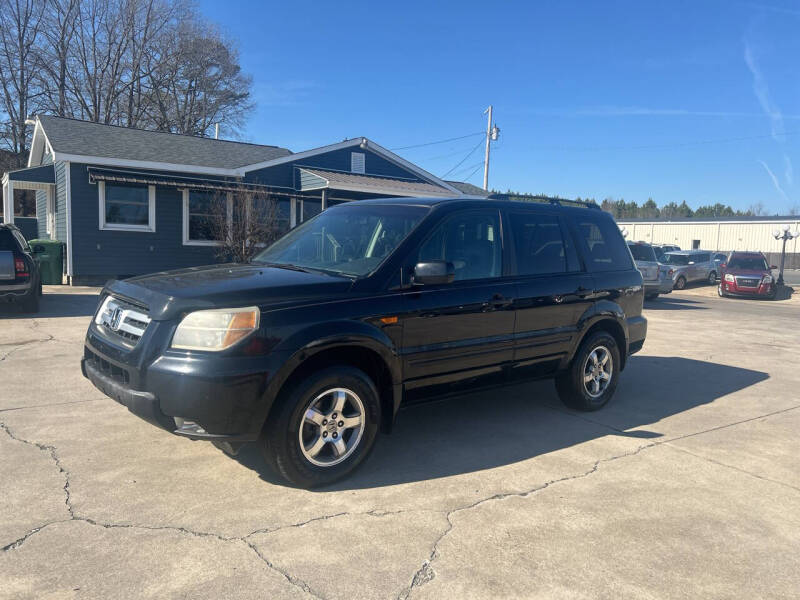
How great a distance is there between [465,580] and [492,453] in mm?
1778

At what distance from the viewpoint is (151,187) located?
1745 cm

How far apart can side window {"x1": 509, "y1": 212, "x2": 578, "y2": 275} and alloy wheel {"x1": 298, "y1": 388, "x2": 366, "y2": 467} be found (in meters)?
1.95

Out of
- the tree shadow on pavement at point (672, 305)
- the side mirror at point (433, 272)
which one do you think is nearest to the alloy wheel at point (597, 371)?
the side mirror at point (433, 272)

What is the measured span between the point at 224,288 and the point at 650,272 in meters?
16.1

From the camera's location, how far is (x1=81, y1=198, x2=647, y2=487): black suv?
3.47m

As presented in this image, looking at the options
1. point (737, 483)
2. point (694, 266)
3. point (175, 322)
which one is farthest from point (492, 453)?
point (694, 266)

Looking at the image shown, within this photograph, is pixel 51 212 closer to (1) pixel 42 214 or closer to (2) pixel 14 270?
(1) pixel 42 214

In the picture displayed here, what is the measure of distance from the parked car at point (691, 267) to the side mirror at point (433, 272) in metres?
22.8

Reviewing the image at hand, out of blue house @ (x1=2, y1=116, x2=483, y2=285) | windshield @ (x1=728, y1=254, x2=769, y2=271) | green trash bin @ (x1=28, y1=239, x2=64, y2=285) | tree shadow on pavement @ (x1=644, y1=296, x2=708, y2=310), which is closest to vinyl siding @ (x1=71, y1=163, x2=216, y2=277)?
blue house @ (x1=2, y1=116, x2=483, y2=285)

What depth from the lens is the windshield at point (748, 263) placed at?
23359mm

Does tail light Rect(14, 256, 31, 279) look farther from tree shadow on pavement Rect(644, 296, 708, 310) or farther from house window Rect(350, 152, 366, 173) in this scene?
tree shadow on pavement Rect(644, 296, 708, 310)

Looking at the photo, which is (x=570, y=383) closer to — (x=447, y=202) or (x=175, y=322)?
(x=447, y=202)

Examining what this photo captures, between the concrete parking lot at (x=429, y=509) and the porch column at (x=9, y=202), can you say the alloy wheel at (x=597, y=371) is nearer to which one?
the concrete parking lot at (x=429, y=509)

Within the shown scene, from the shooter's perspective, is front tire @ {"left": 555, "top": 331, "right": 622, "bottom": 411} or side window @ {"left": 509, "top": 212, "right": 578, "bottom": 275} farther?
front tire @ {"left": 555, "top": 331, "right": 622, "bottom": 411}
